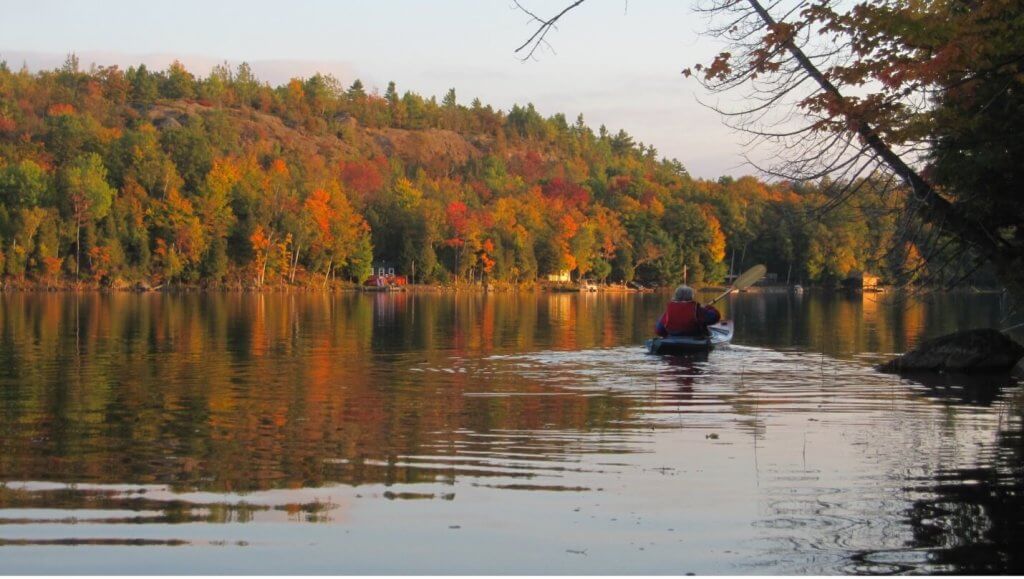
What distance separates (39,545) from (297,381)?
500 inches

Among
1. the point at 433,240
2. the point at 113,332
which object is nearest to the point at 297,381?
the point at 113,332

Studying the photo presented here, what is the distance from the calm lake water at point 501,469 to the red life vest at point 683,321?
336 cm

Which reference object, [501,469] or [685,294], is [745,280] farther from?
[501,469]

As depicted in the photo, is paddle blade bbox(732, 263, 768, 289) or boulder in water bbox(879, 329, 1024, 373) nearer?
boulder in water bbox(879, 329, 1024, 373)

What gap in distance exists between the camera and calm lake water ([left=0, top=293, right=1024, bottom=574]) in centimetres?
805

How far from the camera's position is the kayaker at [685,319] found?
27594 millimetres

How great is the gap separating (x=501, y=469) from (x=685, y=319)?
16.9m

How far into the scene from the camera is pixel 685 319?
2756 cm

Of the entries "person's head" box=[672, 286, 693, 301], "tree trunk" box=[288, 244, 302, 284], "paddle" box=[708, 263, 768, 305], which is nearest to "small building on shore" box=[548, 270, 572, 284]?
"tree trunk" box=[288, 244, 302, 284]

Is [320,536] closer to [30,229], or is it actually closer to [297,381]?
[297,381]

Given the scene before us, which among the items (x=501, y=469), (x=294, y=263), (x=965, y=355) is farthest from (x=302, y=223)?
(x=501, y=469)

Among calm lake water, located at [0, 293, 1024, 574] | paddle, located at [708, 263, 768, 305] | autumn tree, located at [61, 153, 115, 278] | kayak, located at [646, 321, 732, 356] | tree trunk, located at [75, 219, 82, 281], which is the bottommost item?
calm lake water, located at [0, 293, 1024, 574]

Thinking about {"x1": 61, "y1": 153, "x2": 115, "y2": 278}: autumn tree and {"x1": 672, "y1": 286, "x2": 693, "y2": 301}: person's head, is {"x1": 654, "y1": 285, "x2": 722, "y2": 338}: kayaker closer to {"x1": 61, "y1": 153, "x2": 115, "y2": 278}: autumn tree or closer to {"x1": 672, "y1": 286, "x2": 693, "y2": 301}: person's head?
{"x1": 672, "y1": 286, "x2": 693, "y2": 301}: person's head

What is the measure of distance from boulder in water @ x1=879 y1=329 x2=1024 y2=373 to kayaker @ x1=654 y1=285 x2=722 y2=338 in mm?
4967
